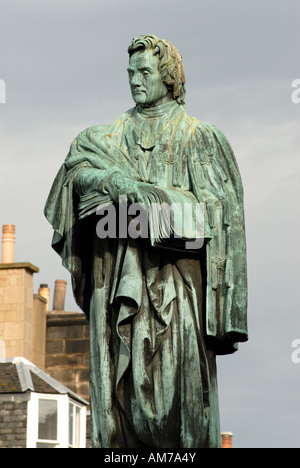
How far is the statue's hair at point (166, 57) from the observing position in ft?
45.5

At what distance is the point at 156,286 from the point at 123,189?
0.84 metres

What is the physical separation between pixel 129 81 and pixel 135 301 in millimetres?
1958

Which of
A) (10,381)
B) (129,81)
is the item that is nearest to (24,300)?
(10,381)

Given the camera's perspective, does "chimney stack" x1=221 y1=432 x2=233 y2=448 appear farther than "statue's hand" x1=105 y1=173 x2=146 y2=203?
Yes

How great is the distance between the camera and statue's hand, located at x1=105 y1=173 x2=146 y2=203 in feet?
43.7

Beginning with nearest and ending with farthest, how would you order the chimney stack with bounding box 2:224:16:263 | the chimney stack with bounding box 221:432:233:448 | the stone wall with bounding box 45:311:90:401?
the chimney stack with bounding box 221:432:233:448 → the stone wall with bounding box 45:311:90:401 → the chimney stack with bounding box 2:224:16:263

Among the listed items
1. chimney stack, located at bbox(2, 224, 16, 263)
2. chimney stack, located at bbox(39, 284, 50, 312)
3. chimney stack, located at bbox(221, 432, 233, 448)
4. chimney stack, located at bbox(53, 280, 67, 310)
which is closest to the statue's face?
chimney stack, located at bbox(221, 432, 233, 448)

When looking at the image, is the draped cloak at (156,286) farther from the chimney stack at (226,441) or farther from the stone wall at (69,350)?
the stone wall at (69,350)

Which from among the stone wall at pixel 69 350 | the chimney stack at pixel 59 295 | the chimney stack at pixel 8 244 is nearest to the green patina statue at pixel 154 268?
the stone wall at pixel 69 350

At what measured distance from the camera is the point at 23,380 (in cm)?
5147

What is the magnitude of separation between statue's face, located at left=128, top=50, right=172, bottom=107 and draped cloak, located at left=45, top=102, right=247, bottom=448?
0.11 m

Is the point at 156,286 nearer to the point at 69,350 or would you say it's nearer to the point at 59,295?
the point at 69,350

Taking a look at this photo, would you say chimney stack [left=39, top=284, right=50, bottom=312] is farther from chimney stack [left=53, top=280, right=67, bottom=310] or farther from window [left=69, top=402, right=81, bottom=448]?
window [left=69, top=402, right=81, bottom=448]
